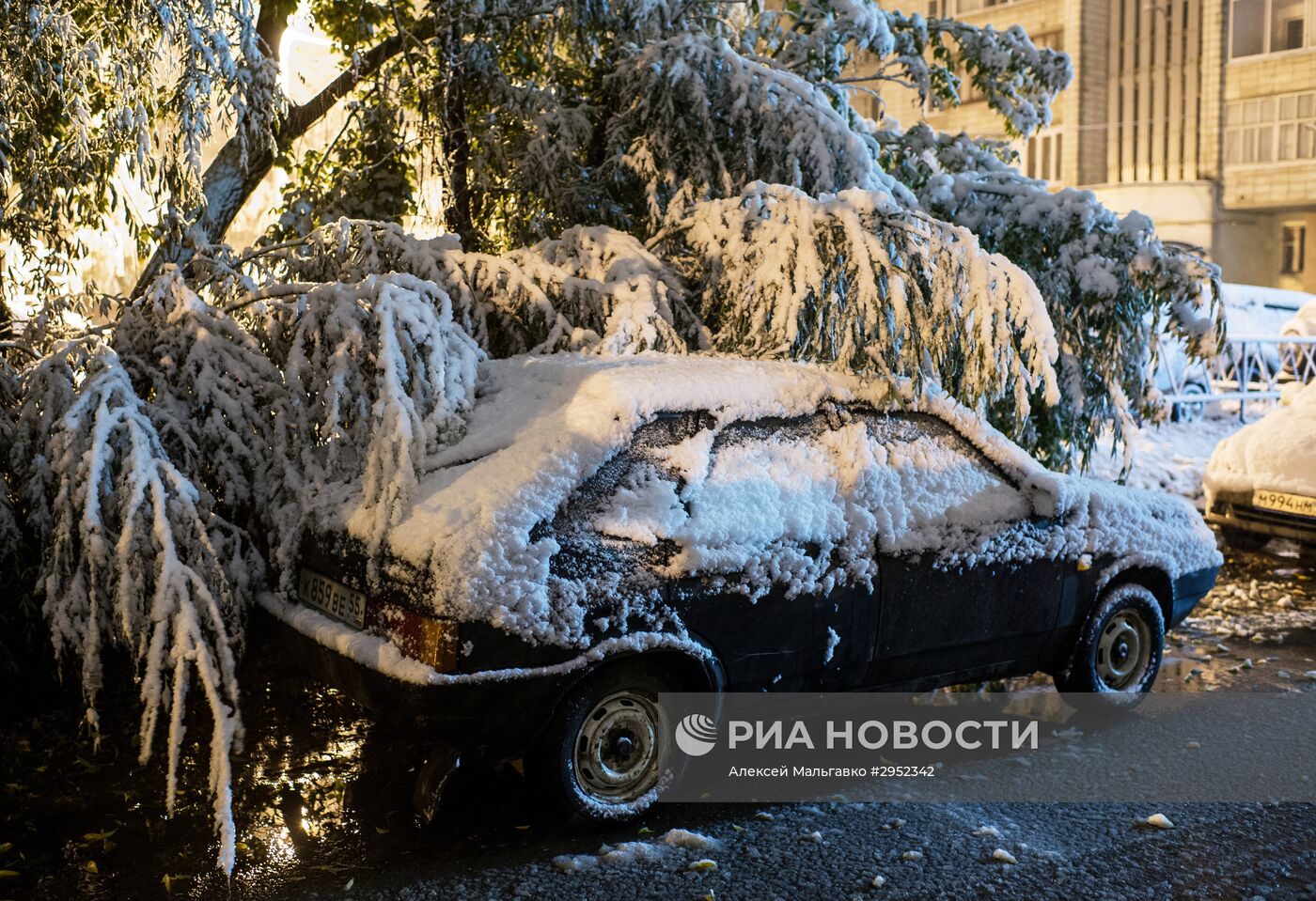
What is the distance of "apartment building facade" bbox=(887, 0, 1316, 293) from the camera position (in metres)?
32.5

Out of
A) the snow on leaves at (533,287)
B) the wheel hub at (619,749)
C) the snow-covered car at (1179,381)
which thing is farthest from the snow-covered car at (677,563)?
the snow-covered car at (1179,381)

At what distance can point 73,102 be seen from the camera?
5969 millimetres

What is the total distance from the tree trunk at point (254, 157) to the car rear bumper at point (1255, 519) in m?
6.63

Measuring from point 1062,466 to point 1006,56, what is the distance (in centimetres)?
366

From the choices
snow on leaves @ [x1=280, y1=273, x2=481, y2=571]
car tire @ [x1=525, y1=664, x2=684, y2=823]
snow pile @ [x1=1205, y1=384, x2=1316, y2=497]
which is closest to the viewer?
car tire @ [x1=525, y1=664, x2=684, y2=823]

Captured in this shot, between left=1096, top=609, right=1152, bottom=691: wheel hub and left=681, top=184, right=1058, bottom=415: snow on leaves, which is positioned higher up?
left=681, top=184, right=1058, bottom=415: snow on leaves

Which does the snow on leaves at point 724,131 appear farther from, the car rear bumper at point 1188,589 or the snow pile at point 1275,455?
the snow pile at point 1275,455

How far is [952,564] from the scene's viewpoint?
477cm

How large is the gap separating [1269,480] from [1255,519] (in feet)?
0.95

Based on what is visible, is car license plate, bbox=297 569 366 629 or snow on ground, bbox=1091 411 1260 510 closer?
car license plate, bbox=297 569 366 629

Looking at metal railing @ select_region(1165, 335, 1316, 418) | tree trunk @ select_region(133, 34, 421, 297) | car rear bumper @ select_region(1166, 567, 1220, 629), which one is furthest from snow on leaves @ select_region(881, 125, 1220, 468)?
metal railing @ select_region(1165, 335, 1316, 418)

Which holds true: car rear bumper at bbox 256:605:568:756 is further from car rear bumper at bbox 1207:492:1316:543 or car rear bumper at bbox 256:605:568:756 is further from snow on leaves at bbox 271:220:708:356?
car rear bumper at bbox 1207:492:1316:543

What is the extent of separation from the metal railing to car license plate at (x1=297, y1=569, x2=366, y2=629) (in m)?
13.5

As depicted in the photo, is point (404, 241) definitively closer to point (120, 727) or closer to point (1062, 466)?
point (120, 727)
